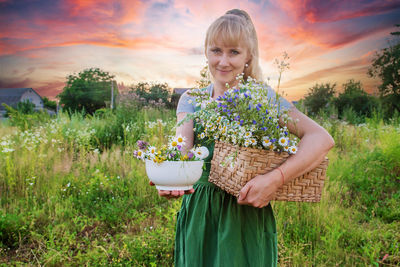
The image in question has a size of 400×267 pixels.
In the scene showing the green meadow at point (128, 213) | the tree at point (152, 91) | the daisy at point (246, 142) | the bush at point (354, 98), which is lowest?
the green meadow at point (128, 213)

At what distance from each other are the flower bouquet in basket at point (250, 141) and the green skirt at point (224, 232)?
17cm

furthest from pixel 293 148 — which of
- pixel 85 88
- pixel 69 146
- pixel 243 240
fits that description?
pixel 85 88

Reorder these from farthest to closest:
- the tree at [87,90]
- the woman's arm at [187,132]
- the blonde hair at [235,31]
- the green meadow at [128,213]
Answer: the tree at [87,90] → the green meadow at [128,213] → the woman's arm at [187,132] → the blonde hair at [235,31]

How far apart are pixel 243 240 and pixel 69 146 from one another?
14.0ft

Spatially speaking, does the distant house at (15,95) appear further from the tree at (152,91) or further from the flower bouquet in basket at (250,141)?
the flower bouquet in basket at (250,141)

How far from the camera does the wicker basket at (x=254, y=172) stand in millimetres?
1095

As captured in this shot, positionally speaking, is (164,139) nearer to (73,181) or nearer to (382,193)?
(73,181)

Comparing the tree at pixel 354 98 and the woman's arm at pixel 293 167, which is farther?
the tree at pixel 354 98

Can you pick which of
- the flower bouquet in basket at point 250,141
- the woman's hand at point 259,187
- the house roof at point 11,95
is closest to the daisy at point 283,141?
the flower bouquet in basket at point 250,141

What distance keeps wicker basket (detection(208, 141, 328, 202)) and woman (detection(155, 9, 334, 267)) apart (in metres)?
0.04

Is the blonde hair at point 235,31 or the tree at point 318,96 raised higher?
the tree at point 318,96

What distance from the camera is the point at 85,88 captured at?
40.2 metres

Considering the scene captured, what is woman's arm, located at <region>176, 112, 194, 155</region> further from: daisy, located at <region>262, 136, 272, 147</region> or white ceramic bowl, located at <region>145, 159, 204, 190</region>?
daisy, located at <region>262, 136, 272, 147</region>

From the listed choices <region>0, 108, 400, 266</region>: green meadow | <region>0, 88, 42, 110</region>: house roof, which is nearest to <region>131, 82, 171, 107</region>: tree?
<region>0, 108, 400, 266</region>: green meadow
